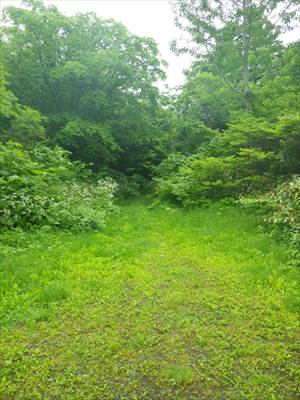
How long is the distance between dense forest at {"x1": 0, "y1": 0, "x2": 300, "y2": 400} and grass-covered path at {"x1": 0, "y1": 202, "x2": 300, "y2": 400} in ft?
0.97

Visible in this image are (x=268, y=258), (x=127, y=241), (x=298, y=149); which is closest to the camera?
(x=268, y=258)

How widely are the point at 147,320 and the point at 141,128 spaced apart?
1279 cm

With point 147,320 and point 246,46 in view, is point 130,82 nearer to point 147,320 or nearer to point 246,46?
point 246,46

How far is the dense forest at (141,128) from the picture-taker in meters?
6.92

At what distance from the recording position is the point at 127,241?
6477mm

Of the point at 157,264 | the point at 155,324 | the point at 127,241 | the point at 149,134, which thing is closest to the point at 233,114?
the point at 149,134

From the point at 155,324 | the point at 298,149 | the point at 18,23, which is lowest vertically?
the point at 155,324

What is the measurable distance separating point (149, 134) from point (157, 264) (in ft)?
37.2

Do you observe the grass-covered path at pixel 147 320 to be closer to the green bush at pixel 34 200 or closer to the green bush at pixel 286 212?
the green bush at pixel 286 212

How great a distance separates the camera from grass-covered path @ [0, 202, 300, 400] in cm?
259

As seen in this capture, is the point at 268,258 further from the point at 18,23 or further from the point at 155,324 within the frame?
the point at 18,23

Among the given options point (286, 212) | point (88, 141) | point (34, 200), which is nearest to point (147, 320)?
point (286, 212)

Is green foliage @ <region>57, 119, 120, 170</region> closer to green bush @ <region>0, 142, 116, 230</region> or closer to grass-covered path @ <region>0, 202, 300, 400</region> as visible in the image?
green bush @ <region>0, 142, 116, 230</region>

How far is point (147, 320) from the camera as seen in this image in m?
3.50
